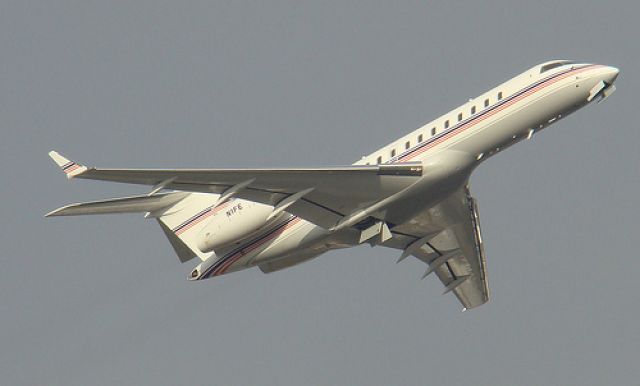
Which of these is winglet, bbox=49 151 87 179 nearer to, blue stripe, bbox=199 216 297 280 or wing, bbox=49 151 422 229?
wing, bbox=49 151 422 229

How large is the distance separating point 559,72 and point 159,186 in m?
14.5

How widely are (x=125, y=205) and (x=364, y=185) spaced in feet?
32.3

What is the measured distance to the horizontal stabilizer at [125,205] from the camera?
4369 centimetres

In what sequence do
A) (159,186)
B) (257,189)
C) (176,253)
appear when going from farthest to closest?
(176,253)
(257,189)
(159,186)

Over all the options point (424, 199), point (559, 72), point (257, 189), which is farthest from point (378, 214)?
point (559, 72)

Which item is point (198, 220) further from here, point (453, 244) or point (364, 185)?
point (453, 244)

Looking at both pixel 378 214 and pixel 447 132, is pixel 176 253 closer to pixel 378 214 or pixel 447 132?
pixel 378 214

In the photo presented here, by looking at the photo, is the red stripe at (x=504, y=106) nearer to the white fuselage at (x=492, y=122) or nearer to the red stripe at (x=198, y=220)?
the white fuselage at (x=492, y=122)

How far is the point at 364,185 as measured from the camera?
41.8 metres

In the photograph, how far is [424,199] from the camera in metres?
42.6

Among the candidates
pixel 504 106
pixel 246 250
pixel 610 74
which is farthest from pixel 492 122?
pixel 246 250

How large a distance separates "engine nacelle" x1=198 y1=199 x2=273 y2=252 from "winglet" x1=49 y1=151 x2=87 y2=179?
7049 millimetres

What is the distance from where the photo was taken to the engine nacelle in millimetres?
44031

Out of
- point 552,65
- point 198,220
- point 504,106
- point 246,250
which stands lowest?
point 246,250
